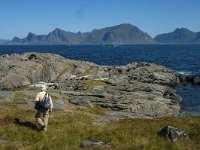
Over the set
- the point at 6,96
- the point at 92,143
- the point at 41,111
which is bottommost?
the point at 6,96

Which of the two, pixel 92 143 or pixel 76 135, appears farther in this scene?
pixel 76 135

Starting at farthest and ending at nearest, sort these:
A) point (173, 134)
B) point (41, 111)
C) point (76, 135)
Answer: point (41, 111), point (76, 135), point (173, 134)

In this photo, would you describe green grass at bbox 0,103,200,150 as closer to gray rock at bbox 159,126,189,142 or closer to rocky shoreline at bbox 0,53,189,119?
gray rock at bbox 159,126,189,142

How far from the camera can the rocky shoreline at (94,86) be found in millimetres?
45875

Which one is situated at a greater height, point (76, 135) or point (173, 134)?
point (173, 134)

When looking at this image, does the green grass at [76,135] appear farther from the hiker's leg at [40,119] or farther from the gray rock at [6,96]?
the gray rock at [6,96]

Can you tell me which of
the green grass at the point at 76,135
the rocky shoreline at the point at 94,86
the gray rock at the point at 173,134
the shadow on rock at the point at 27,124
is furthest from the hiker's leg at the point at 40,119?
the rocky shoreline at the point at 94,86

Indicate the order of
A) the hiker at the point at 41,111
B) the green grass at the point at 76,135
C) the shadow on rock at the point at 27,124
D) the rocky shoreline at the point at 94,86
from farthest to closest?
the rocky shoreline at the point at 94,86, the shadow on rock at the point at 27,124, the hiker at the point at 41,111, the green grass at the point at 76,135

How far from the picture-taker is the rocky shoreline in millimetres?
45875

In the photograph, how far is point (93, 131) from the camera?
24.6m

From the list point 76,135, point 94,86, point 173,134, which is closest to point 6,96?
point 76,135

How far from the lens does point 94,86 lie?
219 ft

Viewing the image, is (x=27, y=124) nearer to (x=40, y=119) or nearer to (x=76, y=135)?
(x=40, y=119)

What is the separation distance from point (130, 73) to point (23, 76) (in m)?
26.6
